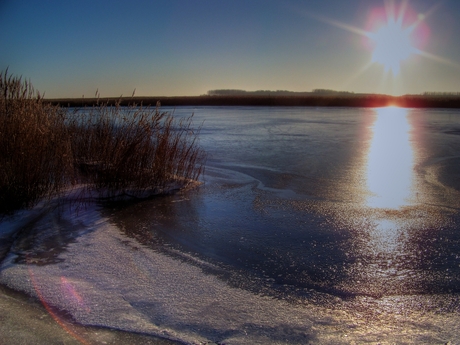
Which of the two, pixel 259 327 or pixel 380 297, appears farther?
pixel 380 297

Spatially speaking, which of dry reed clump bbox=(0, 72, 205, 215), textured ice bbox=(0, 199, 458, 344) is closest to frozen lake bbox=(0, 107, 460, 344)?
textured ice bbox=(0, 199, 458, 344)

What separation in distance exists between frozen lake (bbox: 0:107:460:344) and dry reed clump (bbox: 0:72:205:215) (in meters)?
0.50

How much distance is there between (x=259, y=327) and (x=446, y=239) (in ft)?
8.19

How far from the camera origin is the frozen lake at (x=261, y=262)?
251cm

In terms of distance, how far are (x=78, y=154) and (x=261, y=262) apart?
4732mm

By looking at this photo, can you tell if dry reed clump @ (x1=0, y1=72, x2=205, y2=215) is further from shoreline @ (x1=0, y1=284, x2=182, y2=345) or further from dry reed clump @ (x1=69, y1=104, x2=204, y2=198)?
shoreline @ (x1=0, y1=284, x2=182, y2=345)

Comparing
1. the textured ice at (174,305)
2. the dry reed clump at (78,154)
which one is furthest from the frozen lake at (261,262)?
the dry reed clump at (78,154)

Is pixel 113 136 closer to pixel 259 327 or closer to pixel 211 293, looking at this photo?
pixel 211 293

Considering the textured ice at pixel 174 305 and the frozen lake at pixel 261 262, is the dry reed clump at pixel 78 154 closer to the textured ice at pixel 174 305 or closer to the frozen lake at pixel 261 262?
the frozen lake at pixel 261 262

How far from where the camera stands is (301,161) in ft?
27.4

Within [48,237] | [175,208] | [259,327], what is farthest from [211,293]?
[175,208]

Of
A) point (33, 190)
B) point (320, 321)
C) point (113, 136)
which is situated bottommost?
point (320, 321)

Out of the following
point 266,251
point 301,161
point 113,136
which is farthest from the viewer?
point 301,161

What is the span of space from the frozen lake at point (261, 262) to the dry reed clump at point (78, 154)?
0.50 meters
